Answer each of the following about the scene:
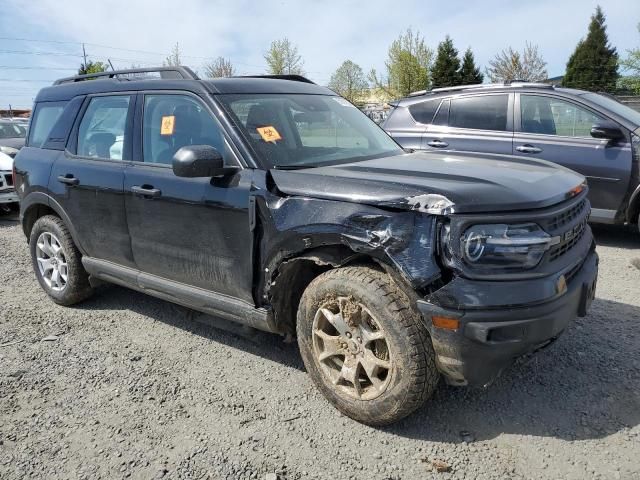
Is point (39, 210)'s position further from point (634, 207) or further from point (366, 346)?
point (634, 207)

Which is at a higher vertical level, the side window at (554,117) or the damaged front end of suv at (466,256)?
the side window at (554,117)

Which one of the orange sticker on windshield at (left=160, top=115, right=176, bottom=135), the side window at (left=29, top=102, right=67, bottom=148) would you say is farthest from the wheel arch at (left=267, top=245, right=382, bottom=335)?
the side window at (left=29, top=102, right=67, bottom=148)

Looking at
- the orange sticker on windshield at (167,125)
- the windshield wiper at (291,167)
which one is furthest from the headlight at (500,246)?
the orange sticker on windshield at (167,125)

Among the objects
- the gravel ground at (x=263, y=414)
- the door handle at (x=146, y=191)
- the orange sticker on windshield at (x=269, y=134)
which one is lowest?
Answer: the gravel ground at (x=263, y=414)

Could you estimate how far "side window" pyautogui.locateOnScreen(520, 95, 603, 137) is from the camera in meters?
6.11

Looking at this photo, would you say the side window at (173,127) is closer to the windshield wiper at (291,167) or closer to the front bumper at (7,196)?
the windshield wiper at (291,167)

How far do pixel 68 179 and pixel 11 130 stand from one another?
1134cm

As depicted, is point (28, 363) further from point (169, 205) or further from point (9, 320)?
point (169, 205)

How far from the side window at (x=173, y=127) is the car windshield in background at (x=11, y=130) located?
38.4 ft

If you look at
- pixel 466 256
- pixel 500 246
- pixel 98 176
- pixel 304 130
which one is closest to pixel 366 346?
pixel 466 256

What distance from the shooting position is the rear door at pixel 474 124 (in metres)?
6.55

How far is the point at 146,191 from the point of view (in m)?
3.57

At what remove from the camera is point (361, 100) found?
47.2m

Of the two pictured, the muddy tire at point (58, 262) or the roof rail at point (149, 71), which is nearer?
the roof rail at point (149, 71)
